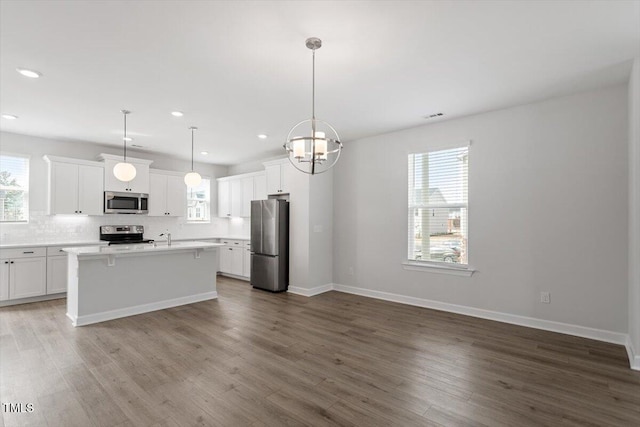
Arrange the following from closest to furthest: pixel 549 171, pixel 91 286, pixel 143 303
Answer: pixel 549 171 → pixel 91 286 → pixel 143 303

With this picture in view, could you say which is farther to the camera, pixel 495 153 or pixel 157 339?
pixel 495 153

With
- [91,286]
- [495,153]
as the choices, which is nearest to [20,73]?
[91,286]

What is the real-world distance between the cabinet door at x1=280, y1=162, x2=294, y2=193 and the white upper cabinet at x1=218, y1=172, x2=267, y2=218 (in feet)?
2.13

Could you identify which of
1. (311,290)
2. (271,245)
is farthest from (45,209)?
(311,290)

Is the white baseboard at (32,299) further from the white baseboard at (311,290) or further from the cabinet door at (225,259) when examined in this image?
the white baseboard at (311,290)

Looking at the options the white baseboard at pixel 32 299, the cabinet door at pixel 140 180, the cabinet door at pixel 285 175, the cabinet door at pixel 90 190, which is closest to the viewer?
the white baseboard at pixel 32 299

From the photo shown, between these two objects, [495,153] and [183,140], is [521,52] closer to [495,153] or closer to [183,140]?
[495,153]

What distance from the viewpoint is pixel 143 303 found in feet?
15.1

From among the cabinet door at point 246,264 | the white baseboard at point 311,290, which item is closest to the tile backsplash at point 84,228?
the cabinet door at point 246,264

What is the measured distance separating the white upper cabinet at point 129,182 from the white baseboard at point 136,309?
2.64 metres

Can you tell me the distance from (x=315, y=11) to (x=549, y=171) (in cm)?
336

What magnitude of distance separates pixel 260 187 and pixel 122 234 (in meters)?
2.90

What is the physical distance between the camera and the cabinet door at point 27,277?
16.3 ft

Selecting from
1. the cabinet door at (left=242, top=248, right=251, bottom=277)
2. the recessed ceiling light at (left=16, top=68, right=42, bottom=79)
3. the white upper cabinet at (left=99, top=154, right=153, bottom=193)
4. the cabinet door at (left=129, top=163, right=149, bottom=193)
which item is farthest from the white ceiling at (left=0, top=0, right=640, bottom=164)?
the cabinet door at (left=242, top=248, right=251, bottom=277)
